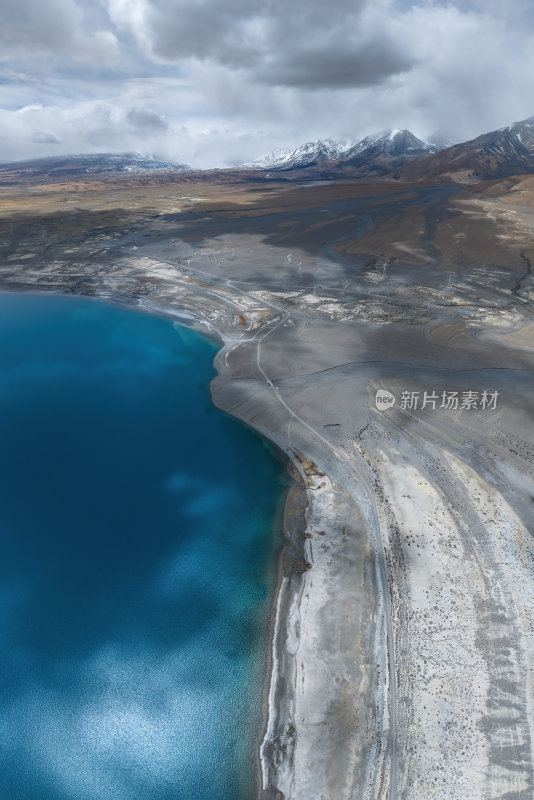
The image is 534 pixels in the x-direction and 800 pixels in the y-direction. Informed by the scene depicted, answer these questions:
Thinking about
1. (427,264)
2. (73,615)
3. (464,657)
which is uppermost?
(427,264)

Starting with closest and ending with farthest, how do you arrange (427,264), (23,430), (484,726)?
(484,726) → (23,430) → (427,264)

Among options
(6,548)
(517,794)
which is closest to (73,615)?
(6,548)

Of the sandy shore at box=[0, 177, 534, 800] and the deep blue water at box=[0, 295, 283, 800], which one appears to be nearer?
the sandy shore at box=[0, 177, 534, 800]

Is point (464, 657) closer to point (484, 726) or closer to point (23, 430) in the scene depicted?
point (484, 726)

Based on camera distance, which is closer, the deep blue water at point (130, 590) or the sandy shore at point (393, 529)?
the sandy shore at point (393, 529)

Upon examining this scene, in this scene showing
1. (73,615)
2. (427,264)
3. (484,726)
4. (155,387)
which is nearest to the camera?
(484,726)
